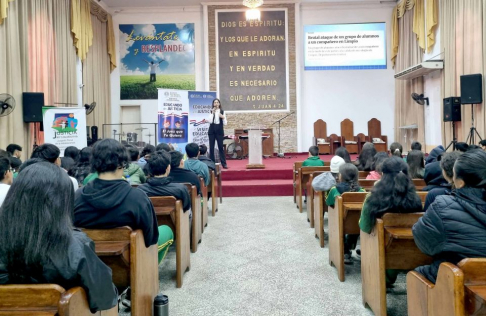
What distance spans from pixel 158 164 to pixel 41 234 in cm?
207

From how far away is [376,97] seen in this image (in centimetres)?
1197

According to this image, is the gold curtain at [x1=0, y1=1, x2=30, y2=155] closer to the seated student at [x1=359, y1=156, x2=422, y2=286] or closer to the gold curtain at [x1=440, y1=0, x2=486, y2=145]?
the seated student at [x1=359, y1=156, x2=422, y2=286]

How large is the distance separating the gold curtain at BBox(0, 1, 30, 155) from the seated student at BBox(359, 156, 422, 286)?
238 inches

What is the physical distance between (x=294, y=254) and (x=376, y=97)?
9135 millimetres

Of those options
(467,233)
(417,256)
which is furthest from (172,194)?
(467,233)

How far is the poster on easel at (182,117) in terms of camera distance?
7.92 metres

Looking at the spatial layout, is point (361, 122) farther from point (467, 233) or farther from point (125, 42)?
point (467, 233)

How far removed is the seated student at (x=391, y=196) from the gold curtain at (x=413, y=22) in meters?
8.45

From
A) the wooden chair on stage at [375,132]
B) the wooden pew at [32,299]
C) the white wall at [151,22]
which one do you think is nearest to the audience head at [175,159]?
the wooden pew at [32,299]

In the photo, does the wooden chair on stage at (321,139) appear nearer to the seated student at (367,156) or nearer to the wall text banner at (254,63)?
the wall text banner at (254,63)

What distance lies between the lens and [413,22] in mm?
10094

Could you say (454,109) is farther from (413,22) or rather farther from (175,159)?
(175,159)

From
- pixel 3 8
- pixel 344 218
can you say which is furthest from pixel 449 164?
pixel 3 8

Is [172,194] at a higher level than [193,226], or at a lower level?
higher
